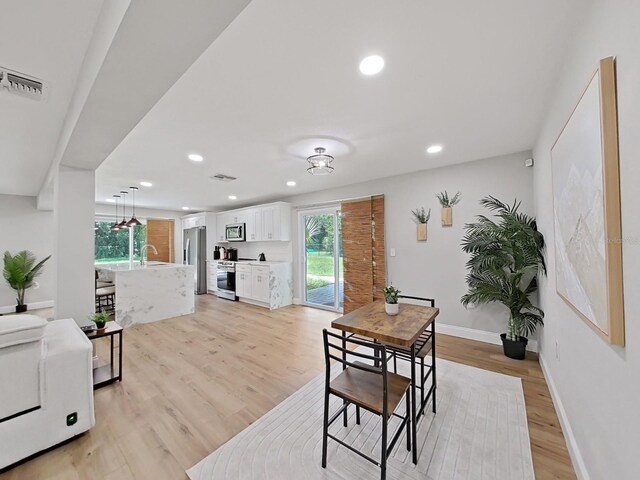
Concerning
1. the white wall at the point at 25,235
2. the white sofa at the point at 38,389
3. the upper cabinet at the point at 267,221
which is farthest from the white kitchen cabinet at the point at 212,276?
the white sofa at the point at 38,389

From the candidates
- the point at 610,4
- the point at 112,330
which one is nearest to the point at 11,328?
the point at 112,330

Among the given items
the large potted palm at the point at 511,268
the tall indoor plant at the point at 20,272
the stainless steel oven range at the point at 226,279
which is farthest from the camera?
the stainless steel oven range at the point at 226,279

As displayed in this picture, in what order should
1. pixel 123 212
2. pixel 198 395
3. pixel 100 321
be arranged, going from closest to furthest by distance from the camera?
pixel 198 395, pixel 100 321, pixel 123 212

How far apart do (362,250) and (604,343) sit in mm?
3571

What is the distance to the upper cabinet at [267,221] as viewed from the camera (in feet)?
19.2

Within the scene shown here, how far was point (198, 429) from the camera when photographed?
77.7 inches

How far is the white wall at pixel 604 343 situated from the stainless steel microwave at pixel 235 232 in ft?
19.9

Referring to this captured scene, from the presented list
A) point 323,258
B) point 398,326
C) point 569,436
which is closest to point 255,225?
point 323,258

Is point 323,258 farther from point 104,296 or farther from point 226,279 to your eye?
point 104,296

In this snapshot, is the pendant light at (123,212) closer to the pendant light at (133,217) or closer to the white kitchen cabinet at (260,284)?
the pendant light at (133,217)

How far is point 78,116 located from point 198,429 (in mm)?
2409

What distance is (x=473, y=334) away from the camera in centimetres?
361

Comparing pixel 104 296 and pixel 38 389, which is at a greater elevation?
pixel 38 389

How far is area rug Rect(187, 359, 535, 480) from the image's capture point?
158 centimetres
